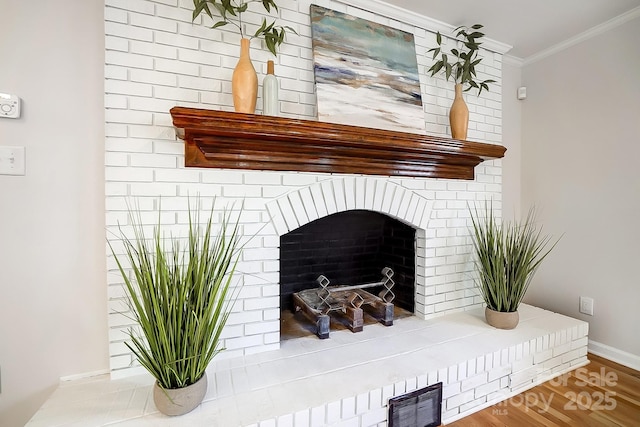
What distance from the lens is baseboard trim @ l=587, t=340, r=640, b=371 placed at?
1936 mm

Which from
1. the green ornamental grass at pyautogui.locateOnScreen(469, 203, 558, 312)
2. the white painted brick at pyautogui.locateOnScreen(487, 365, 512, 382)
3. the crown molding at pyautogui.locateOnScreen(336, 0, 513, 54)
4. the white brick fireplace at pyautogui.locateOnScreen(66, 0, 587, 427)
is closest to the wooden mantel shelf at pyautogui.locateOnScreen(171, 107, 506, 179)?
the white brick fireplace at pyautogui.locateOnScreen(66, 0, 587, 427)

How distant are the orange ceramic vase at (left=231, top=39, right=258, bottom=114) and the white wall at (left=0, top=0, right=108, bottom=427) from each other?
0.64m

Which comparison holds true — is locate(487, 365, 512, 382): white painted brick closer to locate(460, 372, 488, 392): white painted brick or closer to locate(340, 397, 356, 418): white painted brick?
locate(460, 372, 488, 392): white painted brick

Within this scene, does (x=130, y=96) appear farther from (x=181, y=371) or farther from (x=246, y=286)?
(x=181, y=371)

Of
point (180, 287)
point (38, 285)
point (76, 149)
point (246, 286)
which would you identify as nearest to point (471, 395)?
point (246, 286)

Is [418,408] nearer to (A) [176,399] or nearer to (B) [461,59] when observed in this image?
(A) [176,399]

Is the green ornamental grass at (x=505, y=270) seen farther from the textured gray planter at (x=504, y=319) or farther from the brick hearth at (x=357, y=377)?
the brick hearth at (x=357, y=377)

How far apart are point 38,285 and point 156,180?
0.69 m

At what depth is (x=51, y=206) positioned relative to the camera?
53.2 inches

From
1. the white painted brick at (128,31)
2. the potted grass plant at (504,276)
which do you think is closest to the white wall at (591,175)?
the potted grass plant at (504,276)

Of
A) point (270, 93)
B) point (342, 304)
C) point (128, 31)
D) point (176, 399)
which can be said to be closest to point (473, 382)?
point (342, 304)

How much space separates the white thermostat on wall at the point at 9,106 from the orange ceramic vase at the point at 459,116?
7.46 ft

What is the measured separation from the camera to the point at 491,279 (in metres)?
1.91

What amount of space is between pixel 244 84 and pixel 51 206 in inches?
40.4
